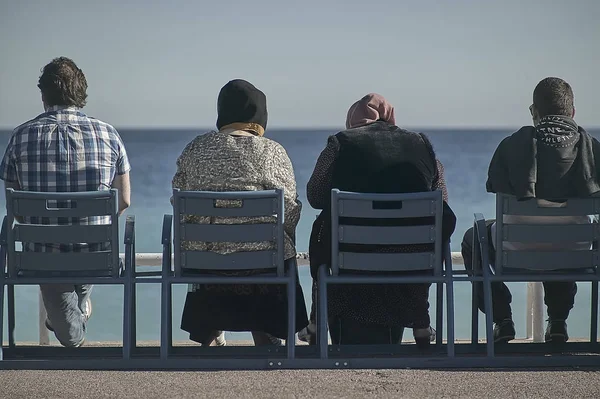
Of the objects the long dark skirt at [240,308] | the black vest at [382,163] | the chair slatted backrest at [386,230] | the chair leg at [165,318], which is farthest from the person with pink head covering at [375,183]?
the chair leg at [165,318]

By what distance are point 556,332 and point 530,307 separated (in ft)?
6.30

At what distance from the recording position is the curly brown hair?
18.9 ft

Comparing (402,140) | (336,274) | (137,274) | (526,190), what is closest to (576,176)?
(526,190)

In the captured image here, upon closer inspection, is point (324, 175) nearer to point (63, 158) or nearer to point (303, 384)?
point (303, 384)

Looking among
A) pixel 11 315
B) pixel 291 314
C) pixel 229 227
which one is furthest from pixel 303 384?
pixel 11 315

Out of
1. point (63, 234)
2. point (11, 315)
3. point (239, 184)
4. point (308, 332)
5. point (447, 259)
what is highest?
point (239, 184)

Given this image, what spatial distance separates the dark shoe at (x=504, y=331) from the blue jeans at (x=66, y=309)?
89.2 inches

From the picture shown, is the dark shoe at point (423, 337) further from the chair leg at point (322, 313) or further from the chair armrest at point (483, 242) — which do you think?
the chair leg at point (322, 313)

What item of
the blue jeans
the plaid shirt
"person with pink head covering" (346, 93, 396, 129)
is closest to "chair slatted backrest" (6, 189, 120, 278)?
the plaid shirt

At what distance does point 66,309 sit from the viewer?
5.82m

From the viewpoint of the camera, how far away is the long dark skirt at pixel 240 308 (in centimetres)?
570

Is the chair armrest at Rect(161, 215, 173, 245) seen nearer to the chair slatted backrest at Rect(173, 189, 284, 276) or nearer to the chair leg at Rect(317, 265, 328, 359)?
the chair slatted backrest at Rect(173, 189, 284, 276)

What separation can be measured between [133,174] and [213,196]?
3895cm

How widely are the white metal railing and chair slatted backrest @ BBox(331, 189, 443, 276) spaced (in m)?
1.88
